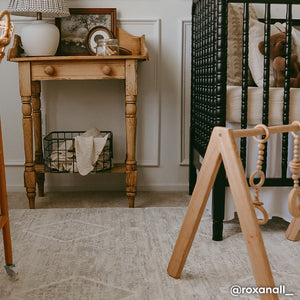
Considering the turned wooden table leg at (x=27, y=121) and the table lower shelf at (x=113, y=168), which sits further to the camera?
the table lower shelf at (x=113, y=168)

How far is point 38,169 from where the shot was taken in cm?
220

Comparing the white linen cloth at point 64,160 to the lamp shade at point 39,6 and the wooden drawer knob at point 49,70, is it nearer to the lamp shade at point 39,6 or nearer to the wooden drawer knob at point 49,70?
the wooden drawer knob at point 49,70

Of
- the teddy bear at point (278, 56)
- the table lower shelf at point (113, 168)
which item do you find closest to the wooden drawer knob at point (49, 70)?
the table lower shelf at point (113, 168)

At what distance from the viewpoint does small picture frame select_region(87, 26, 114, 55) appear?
2.31 m

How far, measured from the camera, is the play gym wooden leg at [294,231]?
1.63 meters

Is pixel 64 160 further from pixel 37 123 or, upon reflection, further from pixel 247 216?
pixel 247 216

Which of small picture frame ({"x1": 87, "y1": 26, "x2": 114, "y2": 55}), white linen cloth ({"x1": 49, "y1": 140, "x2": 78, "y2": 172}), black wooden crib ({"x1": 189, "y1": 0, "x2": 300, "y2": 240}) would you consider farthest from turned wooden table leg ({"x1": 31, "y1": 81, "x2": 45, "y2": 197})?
black wooden crib ({"x1": 189, "y1": 0, "x2": 300, "y2": 240})

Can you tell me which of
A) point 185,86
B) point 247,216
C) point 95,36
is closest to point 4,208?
point 247,216

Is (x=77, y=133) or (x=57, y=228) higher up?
(x=77, y=133)

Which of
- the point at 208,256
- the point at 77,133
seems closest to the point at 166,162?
the point at 77,133

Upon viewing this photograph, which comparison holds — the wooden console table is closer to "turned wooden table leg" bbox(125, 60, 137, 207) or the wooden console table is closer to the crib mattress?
"turned wooden table leg" bbox(125, 60, 137, 207)

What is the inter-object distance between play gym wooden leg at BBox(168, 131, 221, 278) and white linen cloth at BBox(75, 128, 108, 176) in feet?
2.89

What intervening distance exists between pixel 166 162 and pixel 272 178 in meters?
0.92

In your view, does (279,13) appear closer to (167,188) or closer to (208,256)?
(167,188)
